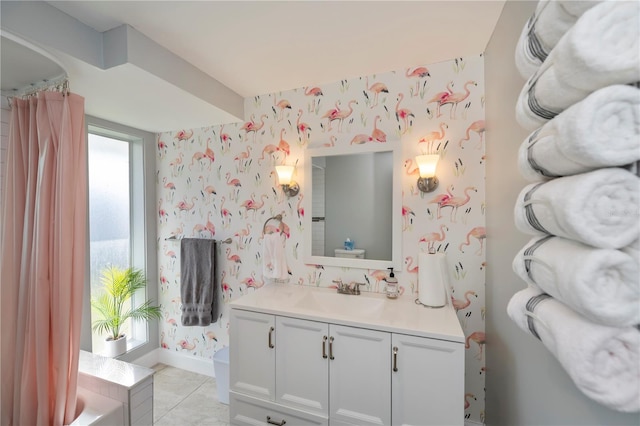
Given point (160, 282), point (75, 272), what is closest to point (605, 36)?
point (75, 272)

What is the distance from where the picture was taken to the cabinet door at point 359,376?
1399mm

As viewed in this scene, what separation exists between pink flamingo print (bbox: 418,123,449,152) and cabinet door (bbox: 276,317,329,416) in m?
1.35

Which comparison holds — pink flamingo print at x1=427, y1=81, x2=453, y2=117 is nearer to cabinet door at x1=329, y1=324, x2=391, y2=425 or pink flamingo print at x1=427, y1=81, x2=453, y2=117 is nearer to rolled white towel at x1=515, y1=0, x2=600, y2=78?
rolled white towel at x1=515, y1=0, x2=600, y2=78

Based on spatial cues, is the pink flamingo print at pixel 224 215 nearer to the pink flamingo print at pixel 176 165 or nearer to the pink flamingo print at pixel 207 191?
the pink flamingo print at pixel 207 191

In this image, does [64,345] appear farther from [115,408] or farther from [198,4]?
[198,4]

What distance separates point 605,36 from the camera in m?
0.45

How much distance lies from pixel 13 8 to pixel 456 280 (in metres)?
2.67

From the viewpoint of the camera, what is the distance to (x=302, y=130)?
212 cm

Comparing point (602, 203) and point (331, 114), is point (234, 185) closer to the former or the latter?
point (331, 114)

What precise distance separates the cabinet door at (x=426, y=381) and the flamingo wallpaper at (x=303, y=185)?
0.27ft

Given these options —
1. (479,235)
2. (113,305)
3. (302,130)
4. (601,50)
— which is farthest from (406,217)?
(113,305)

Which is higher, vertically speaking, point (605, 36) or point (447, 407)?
point (605, 36)

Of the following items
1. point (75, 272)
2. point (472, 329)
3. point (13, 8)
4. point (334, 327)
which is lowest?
point (472, 329)

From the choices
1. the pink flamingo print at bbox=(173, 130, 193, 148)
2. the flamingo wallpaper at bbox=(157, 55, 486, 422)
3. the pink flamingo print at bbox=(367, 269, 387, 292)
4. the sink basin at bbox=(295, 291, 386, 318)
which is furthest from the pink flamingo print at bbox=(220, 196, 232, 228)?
the pink flamingo print at bbox=(367, 269, 387, 292)
